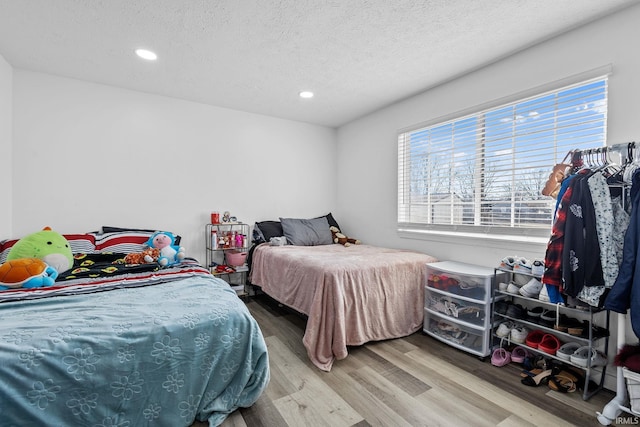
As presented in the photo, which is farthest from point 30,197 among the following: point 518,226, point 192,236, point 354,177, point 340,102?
point 518,226

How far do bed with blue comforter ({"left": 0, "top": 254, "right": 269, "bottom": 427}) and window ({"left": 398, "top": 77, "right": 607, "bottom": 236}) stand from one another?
88.2 inches

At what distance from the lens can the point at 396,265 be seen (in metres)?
2.58

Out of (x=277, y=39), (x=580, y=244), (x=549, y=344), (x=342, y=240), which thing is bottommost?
(x=549, y=344)

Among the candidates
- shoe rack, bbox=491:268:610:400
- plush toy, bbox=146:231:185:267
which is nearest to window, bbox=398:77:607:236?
shoe rack, bbox=491:268:610:400

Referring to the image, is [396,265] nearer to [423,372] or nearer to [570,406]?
[423,372]

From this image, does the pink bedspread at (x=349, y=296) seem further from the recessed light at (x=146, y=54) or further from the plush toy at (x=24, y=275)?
the recessed light at (x=146, y=54)

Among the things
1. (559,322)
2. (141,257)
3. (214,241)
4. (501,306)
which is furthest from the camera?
(214,241)

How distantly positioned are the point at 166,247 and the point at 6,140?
5.38 ft

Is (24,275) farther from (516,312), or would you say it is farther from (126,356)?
(516,312)

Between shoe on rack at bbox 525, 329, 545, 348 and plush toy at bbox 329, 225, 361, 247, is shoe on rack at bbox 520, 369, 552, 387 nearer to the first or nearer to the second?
shoe on rack at bbox 525, 329, 545, 348

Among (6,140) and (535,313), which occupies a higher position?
(6,140)

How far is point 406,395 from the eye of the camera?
5.90ft

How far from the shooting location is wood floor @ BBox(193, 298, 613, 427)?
1.58 m

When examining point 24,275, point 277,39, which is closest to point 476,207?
point 277,39
